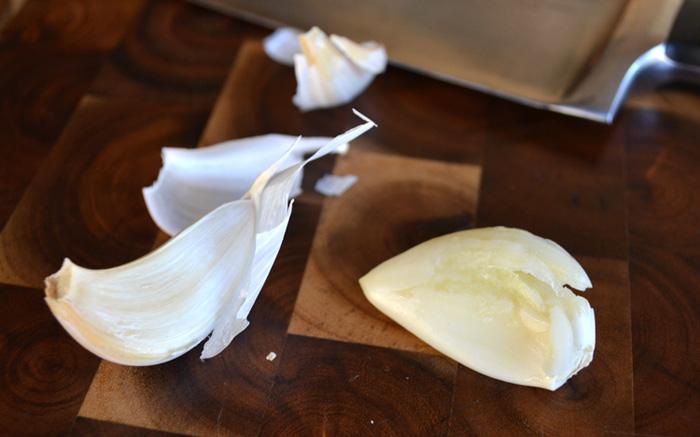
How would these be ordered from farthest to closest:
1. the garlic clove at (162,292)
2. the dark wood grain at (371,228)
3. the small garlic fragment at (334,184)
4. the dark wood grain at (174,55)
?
the dark wood grain at (174,55) < the small garlic fragment at (334,184) < the dark wood grain at (371,228) < the garlic clove at (162,292)

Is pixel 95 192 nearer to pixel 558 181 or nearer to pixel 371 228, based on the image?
pixel 371 228

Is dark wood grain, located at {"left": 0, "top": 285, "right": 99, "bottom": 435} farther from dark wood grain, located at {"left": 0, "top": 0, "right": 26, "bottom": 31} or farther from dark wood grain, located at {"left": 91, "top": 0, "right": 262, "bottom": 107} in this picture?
dark wood grain, located at {"left": 0, "top": 0, "right": 26, "bottom": 31}

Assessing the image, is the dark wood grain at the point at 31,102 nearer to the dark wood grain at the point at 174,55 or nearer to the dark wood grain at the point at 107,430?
the dark wood grain at the point at 174,55

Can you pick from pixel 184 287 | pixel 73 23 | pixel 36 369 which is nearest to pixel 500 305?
pixel 184 287

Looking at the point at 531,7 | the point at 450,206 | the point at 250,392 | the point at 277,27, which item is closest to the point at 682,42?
the point at 531,7

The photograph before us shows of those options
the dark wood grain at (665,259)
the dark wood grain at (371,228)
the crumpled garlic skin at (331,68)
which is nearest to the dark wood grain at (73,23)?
the crumpled garlic skin at (331,68)

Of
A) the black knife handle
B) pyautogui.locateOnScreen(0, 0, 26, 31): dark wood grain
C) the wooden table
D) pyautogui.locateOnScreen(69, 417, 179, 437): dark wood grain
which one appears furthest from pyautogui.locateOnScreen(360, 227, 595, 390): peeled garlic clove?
pyautogui.locateOnScreen(0, 0, 26, 31): dark wood grain
